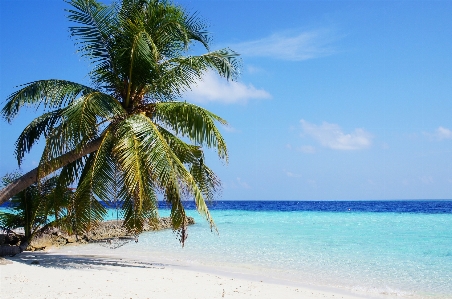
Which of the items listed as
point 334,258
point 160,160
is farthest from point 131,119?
point 334,258

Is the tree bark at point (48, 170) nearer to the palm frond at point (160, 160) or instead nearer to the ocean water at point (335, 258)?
the palm frond at point (160, 160)

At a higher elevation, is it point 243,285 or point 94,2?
point 94,2

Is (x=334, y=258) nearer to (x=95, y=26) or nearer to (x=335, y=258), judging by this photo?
(x=335, y=258)

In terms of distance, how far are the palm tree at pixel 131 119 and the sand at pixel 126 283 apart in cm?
96

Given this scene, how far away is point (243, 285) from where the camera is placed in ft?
27.0

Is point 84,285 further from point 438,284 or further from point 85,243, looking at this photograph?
point 85,243

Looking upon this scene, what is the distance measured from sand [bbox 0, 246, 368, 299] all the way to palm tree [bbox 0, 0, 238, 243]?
37.9 inches

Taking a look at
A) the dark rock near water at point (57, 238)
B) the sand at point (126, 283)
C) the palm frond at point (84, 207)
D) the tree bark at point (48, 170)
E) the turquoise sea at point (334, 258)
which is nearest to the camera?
the sand at point (126, 283)

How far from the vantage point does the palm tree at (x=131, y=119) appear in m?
8.97

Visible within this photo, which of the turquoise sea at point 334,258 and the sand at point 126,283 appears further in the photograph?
the turquoise sea at point 334,258

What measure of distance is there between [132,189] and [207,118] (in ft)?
7.46

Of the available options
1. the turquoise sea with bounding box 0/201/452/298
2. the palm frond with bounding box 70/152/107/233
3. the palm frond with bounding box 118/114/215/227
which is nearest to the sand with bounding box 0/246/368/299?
the palm frond with bounding box 70/152/107/233

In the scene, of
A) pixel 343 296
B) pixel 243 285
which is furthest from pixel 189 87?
pixel 343 296

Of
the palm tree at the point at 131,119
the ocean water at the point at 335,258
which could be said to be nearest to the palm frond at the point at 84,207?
the palm tree at the point at 131,119
